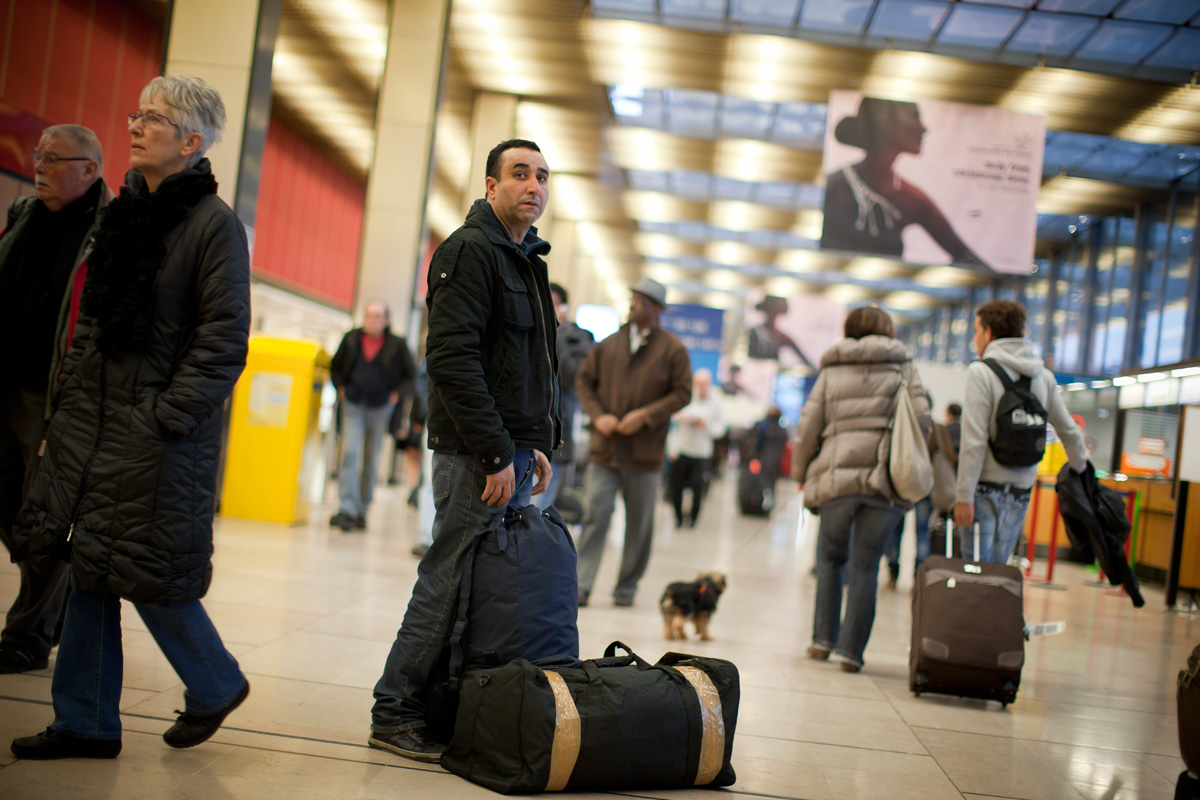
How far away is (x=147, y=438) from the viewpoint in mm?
2580

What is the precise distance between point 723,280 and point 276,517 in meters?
26.9

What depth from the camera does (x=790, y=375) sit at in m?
45.6

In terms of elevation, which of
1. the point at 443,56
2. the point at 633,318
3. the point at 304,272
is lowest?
the point at 633,318

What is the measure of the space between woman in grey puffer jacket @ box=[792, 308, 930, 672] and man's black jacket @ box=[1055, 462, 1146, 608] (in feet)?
2.57

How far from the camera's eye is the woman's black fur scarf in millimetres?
2611

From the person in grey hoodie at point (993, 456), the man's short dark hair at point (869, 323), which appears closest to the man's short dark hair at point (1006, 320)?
the person in grey hoodie at point (993, 456)

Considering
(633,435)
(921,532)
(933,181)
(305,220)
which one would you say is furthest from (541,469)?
(305,220)

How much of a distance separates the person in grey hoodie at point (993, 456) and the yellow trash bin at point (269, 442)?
18.4 feet

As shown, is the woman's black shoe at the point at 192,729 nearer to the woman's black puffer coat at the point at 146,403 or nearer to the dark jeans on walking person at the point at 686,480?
the woman's black puffer coat at the point at 146,403

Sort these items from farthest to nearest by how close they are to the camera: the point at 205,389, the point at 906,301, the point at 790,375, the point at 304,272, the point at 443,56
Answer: the point at 790,375 → the point at 906,301 → the point at 304,272 → the point at 443,56 → the point at 205,389

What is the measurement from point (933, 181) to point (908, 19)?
3586mm

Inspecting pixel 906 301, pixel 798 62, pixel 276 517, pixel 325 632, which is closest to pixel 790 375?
pixel 906 301

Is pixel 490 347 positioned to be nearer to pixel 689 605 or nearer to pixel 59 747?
pixel 59 747

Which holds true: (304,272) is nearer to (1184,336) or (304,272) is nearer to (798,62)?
(798,62)
